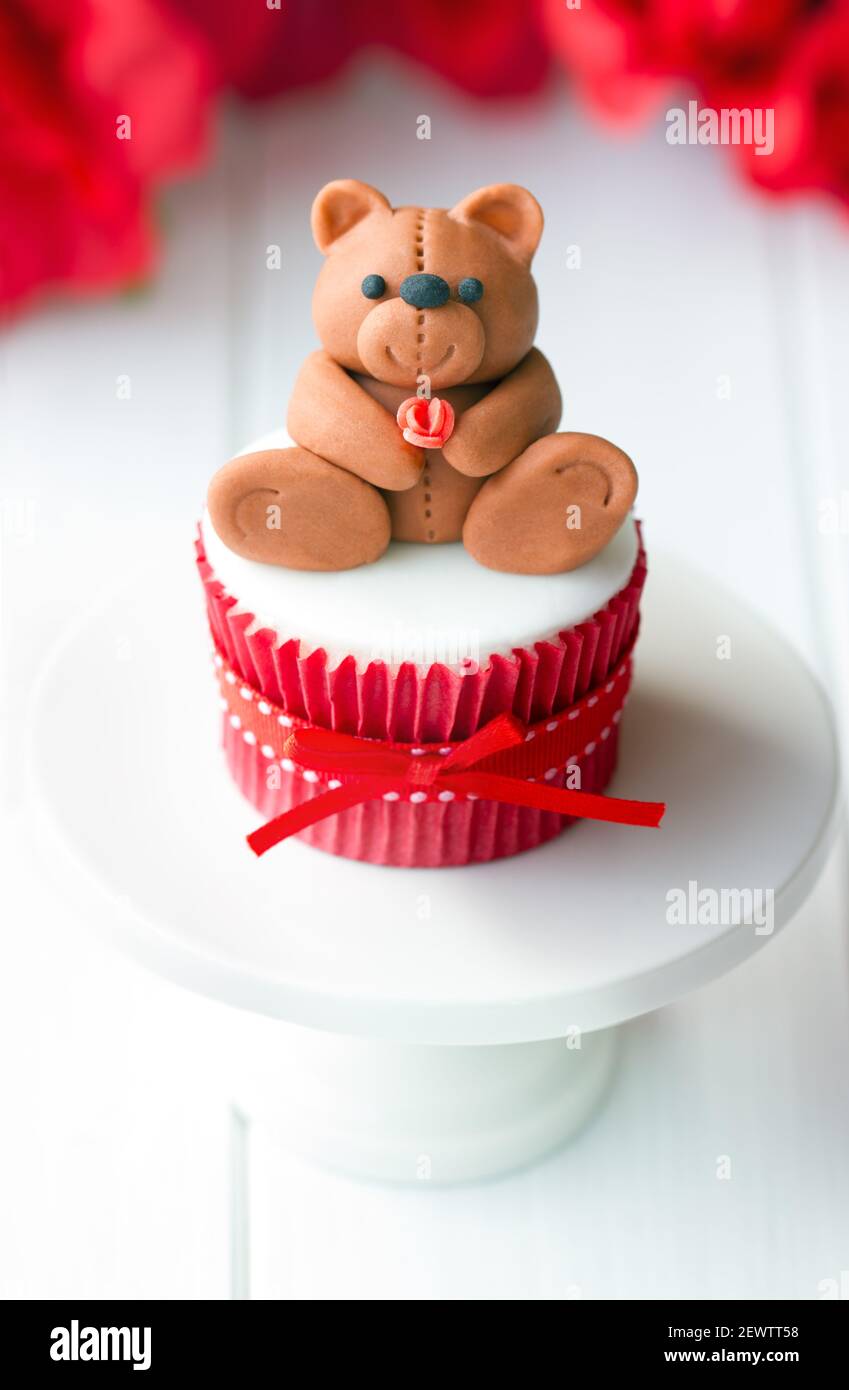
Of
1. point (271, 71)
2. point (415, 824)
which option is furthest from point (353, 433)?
point (271, 71)

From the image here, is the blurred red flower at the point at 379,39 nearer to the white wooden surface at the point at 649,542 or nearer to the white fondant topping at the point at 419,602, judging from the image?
the white wooden surface at the point at 649,542

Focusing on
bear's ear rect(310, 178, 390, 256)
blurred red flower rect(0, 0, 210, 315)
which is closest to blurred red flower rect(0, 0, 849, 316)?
blurred red flower rect(0, 0, 210, 315)

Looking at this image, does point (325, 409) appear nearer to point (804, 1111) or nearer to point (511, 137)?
point (804, 1111)

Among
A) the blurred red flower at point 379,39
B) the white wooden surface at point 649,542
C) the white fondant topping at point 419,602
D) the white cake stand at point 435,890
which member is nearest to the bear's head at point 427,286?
the white fondant topping at point 419,602

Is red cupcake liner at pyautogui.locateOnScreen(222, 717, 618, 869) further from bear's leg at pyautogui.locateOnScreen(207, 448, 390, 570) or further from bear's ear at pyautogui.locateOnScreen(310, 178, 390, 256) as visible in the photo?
bear's ear at pyautogui.locateOnScreen(310, 178, 390, 256)

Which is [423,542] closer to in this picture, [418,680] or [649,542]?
[418,680]
